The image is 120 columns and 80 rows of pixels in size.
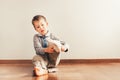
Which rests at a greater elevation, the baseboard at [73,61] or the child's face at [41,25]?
the child's face at [41,25]

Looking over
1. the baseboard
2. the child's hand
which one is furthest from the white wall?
the child's hand

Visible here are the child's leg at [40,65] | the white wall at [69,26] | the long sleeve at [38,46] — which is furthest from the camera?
the white wall at [69,26]

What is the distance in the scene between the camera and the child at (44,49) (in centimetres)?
155

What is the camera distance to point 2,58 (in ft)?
6.43

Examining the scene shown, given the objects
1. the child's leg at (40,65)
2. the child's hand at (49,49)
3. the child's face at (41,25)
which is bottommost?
the child's leg at (40,65)

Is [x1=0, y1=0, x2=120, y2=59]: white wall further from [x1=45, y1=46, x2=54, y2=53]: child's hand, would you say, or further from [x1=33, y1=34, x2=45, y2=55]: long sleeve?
[x1=45, y1=46, x2=54, y2=53]: child's hand

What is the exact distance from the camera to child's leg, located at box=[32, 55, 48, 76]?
1.46m

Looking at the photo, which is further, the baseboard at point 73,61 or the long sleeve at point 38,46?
the baseboard at point 73,61

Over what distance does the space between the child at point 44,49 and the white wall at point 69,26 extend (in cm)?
30

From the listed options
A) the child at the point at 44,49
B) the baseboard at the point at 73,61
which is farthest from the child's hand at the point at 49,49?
the baseboard at the point at 73,61

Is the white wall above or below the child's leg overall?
above

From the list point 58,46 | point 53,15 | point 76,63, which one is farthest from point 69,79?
point 53,15

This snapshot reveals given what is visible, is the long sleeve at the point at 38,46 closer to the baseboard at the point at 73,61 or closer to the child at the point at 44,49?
the child at the point at 44,49

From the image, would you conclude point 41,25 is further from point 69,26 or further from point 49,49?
point 69,26
